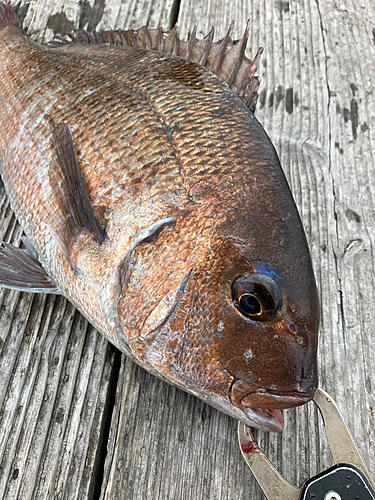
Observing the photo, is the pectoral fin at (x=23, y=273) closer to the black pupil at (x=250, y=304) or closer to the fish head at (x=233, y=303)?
the fish head at (x=233, y=303)

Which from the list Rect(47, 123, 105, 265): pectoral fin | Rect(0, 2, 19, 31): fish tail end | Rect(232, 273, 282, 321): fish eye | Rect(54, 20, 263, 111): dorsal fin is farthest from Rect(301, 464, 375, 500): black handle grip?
Rect(0, 2, 19, 31): fish tail end

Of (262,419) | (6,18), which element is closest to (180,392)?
(262,419)

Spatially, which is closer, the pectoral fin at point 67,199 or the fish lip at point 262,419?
the fish lip at point 262,419

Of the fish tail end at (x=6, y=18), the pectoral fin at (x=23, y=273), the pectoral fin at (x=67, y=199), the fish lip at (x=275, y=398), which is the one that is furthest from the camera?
the fish tail end at (x=6, y=18)

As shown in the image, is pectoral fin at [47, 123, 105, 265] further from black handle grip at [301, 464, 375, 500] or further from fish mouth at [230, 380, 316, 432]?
black handle grip at [301, 464, 375, 500]

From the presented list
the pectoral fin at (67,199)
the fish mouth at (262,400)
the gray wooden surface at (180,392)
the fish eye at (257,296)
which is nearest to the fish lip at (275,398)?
the fish mouth at (262,400)

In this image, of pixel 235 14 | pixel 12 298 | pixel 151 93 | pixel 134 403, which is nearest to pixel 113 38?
pixel 151 93

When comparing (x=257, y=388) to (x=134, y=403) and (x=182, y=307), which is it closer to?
(x=182, y=307)
